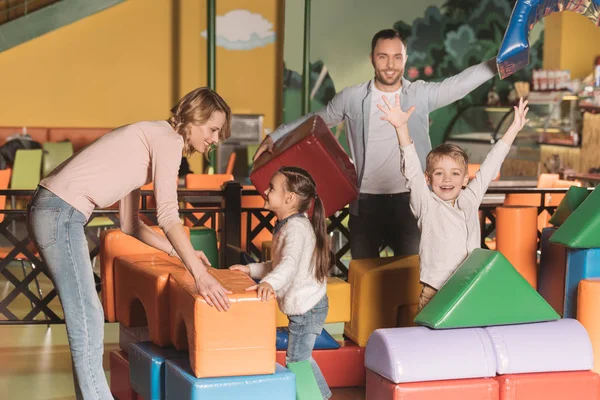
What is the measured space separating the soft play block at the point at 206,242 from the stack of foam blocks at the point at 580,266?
1.65 meters

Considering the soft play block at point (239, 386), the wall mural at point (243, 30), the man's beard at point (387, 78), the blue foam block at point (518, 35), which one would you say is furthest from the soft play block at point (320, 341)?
the wall mural at point (243, 30)

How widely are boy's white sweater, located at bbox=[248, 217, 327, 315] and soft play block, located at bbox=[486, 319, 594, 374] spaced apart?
69 cm

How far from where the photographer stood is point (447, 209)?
11.8ft

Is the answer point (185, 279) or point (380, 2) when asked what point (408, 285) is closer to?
point (185, 279)

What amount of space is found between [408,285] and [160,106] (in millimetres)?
7728

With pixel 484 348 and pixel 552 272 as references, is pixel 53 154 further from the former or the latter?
pixel 484 348

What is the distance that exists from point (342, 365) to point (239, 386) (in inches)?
45.6

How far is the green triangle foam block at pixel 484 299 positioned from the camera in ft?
10.9

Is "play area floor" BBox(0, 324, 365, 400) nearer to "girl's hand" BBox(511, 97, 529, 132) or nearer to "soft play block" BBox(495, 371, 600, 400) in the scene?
"soft play block" BBox(495, 371, 600, 400)

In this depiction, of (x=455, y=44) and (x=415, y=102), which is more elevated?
(x=455, y=44)

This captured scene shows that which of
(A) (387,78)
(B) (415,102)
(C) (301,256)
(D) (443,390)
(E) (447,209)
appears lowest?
(D) (443,390)

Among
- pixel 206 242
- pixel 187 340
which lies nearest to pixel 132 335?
pixel 187 340

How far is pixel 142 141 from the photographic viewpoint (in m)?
2.99

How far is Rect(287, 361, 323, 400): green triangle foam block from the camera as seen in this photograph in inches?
128
